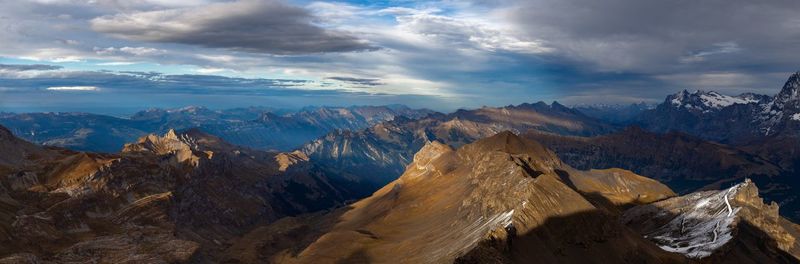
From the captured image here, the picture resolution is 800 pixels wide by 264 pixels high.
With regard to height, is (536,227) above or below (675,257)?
above

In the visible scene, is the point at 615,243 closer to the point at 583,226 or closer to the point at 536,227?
the point at 583,226

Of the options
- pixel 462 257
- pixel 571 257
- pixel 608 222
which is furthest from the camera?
pixel 608 222

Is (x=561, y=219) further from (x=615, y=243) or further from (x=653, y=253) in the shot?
(x=653, y=253)

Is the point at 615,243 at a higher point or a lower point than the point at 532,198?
lower

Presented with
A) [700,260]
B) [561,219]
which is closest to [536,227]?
[561,219]

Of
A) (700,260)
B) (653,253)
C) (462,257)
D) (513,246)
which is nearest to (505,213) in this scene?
(513,246)

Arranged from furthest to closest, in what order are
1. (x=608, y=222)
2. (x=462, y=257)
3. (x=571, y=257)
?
1. (x=608, y=222)
2. (x=571, y=257)
3. (x=462, y=257)

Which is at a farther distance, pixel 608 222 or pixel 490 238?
pixel 608 222

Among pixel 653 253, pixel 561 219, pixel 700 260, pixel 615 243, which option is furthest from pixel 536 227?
pixel 700 260

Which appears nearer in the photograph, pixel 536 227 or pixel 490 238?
pixel 490 238
